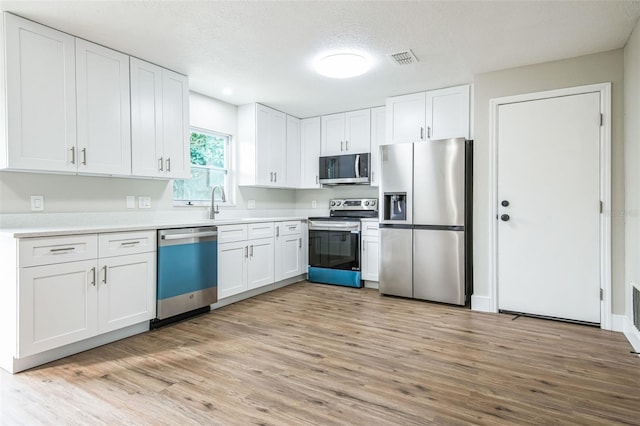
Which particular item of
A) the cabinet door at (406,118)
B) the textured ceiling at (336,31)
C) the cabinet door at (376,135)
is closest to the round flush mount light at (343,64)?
the textured ceiling at (336,31)

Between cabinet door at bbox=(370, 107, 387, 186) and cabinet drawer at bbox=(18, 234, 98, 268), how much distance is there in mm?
3303

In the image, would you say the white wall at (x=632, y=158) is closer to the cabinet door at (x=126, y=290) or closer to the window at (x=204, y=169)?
the cabinet door at (x=126, y=290)

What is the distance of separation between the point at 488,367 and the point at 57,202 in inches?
135

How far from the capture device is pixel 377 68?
11.4ft

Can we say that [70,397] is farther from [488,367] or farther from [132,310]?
[488,367]

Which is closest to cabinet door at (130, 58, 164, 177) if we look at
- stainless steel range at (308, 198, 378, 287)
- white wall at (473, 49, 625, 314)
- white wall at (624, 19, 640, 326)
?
stainless steel range at (308, 198, 378, 287)

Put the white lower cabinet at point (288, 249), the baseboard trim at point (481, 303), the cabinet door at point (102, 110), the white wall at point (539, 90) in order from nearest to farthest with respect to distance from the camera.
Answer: the cabinet door at point (102, 110) → the white wall at point (539, 90) → the baseboard trim at point (481, 303) → the white lower cabinet at point (288, 249)

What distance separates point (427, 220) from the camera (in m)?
3.93

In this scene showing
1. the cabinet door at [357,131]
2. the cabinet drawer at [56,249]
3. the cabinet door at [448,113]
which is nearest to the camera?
the cabinet drawer at [56,249]

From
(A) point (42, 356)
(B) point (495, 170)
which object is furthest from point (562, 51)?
(A) point (42, 356)

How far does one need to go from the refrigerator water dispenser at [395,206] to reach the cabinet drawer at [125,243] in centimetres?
251

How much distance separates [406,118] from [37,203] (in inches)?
146

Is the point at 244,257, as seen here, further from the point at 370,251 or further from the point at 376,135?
the point at 376,135

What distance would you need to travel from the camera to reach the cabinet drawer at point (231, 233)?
12.1 feet
